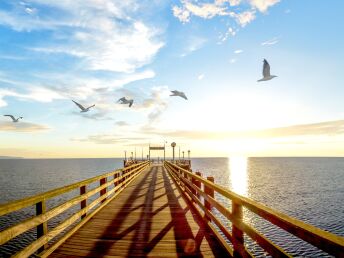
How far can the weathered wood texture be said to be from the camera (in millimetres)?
5566

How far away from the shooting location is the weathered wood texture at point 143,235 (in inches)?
219

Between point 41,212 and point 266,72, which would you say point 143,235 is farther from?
point 266,72

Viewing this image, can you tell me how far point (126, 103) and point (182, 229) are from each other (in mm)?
12721

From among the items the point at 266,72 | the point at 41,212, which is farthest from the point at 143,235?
the point at 266,72

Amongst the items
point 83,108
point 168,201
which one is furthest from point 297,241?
point 83,108

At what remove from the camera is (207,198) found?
7117 millimetres

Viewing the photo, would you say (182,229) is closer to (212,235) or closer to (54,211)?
(212,235)

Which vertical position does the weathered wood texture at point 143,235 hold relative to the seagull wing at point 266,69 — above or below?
below

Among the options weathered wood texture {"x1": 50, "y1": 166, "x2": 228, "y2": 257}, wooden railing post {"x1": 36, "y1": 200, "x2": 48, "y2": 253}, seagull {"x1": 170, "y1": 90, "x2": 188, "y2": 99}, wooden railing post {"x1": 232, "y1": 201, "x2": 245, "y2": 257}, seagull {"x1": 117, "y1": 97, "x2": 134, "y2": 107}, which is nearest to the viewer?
wooden railing post {"x1": 232, "y1": 201, "x2": 245, "y2": 257}

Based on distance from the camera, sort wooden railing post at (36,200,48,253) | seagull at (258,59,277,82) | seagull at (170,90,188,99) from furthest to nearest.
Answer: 1. seagull at (170,90,188,99)
2. seagull at (258,59,277,82)
3. wooden railing post at (36,200,48,253)

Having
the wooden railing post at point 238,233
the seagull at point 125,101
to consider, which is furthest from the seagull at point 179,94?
the wooden railing post at point 238,233

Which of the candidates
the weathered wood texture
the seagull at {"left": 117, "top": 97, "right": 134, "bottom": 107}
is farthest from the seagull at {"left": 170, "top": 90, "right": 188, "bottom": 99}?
the weathered wood texture

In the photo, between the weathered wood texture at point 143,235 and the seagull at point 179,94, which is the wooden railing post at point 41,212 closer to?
the weathered wood texture at point 143,235

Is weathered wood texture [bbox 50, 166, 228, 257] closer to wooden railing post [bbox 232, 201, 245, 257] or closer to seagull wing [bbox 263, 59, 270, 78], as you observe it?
wooden railing post [bbox 232, 201, 245, 257]
